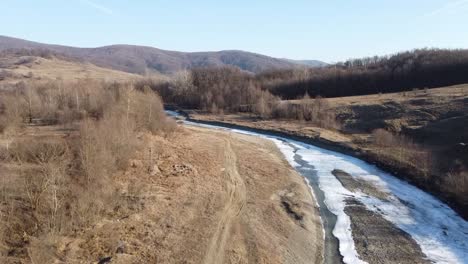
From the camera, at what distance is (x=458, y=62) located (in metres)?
94.8

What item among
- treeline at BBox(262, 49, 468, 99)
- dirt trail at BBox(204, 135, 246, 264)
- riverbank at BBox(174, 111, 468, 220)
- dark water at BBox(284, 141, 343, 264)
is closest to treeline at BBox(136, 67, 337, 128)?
riverbank at BBox(174, 111, 468, 220)

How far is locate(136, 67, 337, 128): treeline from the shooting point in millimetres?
69875

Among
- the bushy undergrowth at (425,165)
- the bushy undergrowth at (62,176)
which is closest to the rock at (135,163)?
the bushy undergrowth at (62,176)

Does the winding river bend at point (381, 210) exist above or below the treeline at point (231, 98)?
below

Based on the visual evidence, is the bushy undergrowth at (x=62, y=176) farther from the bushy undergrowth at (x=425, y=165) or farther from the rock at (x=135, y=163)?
the bushy undergrowth at (x=425, y=165)

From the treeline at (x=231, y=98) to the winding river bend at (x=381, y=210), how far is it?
79.4 ft

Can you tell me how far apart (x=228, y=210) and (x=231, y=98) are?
219ft

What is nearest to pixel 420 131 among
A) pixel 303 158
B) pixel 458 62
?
pixel 303 158

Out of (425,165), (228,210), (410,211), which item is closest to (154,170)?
(228,210)

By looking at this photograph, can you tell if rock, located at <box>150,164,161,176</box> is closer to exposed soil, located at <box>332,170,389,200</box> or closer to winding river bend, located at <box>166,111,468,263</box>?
winding river bend, located at <box>166,111,468,263</box>

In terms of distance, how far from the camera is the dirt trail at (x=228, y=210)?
739 inches

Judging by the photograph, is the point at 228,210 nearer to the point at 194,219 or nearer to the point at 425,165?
the point at 194,219

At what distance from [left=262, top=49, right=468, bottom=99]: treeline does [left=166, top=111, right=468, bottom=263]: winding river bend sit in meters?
63.7

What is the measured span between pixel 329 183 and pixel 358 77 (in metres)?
77.6
